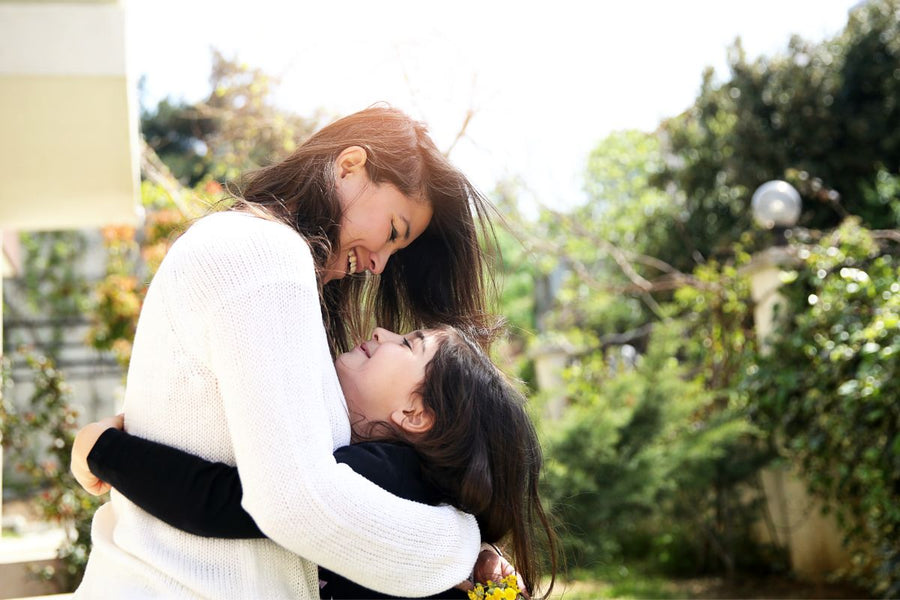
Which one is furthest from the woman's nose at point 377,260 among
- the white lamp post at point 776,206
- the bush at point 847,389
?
the white lamp post at point 776,206

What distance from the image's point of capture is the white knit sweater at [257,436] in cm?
138

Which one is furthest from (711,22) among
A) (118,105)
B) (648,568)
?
(118,105)

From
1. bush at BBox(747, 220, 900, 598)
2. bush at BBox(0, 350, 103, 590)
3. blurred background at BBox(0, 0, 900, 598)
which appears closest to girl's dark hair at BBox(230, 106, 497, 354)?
blurred background at BBox(0, 0, 900, 598)

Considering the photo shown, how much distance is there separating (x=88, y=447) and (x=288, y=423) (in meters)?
0.41

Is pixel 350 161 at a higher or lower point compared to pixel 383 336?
higher

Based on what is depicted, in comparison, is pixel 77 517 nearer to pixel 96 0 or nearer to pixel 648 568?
pixel 96 0

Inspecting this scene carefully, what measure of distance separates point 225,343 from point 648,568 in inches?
261

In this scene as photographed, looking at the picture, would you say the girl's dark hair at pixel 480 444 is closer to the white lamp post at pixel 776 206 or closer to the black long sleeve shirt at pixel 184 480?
the black long sleeve shirt at pixel 184 480

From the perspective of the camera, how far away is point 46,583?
4652 mm

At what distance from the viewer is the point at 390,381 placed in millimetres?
1855

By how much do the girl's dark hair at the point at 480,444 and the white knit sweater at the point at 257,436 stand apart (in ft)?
0.34

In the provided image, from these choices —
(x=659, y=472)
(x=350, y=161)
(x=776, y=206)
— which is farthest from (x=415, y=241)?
(x=776, y=206)

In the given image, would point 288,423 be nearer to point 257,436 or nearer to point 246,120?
point 257,436

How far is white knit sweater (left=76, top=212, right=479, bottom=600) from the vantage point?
1.38m
